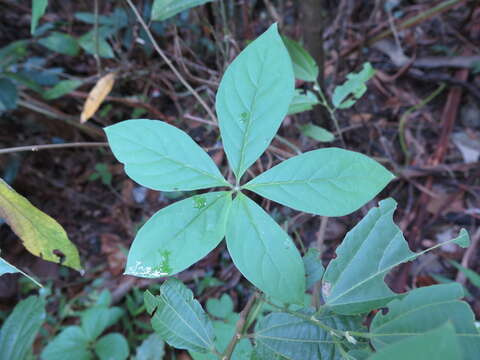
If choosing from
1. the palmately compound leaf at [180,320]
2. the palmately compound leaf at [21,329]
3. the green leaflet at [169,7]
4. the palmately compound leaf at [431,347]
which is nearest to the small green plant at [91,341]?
the palmately compound leaf at [21,329]

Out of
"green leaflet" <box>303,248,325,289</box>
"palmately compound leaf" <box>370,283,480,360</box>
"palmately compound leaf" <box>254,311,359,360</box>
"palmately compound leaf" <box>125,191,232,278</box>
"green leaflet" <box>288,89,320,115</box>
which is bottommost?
"palmately compound leaf" <box>254,311,359,360</box>

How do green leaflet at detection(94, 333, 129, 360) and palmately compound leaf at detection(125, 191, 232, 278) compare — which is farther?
green leaflet at detection(94, 333, 129, 360)

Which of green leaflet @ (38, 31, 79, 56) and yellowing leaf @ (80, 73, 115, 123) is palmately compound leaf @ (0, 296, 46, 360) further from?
green leaflet @ (38, 31, 79, 56)

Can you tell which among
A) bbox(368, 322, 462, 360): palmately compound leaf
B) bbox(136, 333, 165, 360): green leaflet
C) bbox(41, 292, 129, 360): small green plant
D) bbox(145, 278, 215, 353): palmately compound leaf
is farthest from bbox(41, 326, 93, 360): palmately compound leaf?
bbox(368, 322, 462, 360): palmately compound leaf

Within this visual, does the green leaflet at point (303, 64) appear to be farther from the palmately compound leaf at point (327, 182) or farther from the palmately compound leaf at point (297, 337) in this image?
the palmately compound leaf at point (297, 337)

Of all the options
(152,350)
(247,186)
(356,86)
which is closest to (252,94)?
(247,186)

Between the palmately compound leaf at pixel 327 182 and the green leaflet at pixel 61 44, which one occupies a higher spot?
the green leaflet at pixel 61 44

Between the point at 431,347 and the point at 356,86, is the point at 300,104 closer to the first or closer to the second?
the point at 356,86
